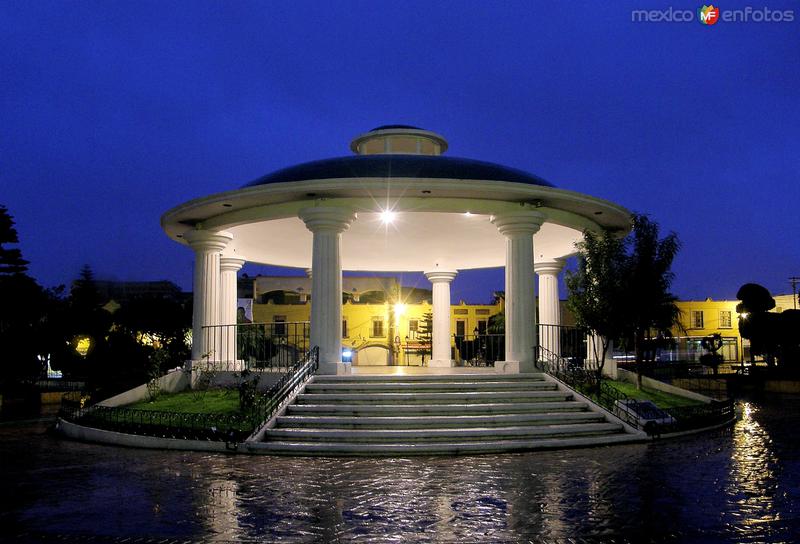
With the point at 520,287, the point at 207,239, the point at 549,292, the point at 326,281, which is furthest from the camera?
the point at 549,292

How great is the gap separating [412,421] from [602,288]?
7432 mm

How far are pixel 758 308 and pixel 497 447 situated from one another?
32.3 meters

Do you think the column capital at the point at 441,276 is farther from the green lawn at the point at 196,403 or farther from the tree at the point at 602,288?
the green lawn at the point at 196,403

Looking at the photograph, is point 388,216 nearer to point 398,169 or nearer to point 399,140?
point 398,169

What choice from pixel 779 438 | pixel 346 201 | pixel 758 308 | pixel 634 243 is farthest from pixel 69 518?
pixel 758 308

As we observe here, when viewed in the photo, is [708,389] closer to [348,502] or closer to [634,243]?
[634,243]

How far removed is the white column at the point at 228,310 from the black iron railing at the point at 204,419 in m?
4.22

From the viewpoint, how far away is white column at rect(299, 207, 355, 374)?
17625 mm

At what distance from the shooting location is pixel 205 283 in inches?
826

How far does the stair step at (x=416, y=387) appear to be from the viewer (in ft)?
53.1

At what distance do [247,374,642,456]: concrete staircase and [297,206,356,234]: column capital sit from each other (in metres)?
3.58

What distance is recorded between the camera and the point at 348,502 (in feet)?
29.8

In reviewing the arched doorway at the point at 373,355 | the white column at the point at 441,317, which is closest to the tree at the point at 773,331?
the white column at the point at 441,317

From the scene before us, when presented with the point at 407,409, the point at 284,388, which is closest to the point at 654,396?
the point at 407,409
